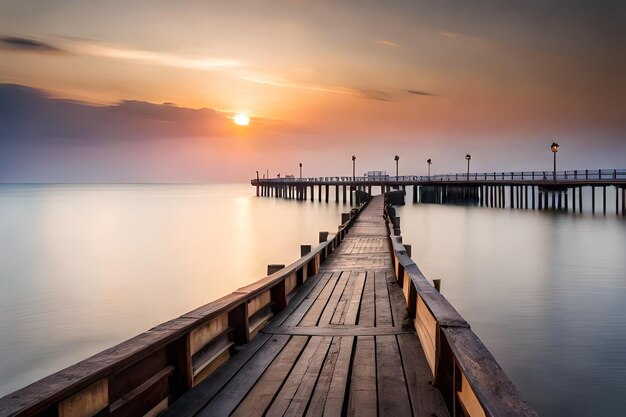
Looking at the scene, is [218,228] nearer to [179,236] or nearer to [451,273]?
[179,236]

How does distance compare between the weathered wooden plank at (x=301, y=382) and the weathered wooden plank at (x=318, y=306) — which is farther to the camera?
the weathered wooden plank at (x=318, y=306)

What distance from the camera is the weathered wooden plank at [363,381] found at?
3680mm

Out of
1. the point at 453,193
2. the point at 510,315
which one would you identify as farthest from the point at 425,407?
the point at 453,193

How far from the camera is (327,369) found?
4.53 m

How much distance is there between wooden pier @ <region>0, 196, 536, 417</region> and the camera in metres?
2.70

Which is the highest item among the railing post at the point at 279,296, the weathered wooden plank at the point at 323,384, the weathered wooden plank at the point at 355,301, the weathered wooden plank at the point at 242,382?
the railing post at the point at 279,296

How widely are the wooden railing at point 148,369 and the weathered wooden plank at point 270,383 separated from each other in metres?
0.50

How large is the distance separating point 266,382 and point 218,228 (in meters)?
39.1

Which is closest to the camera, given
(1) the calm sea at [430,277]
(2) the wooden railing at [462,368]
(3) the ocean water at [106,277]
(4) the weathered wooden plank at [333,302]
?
(2) the wooden railing at [462,368]

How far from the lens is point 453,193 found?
3255 inches

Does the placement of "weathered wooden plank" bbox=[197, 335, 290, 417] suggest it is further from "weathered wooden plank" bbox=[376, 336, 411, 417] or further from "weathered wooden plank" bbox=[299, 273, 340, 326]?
"weathered wooden plank" bbox=[376, 336, 411, 417]

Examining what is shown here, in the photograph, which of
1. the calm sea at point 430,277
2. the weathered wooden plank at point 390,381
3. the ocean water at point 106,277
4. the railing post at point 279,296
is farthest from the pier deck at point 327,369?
the ocean water at point 106,277

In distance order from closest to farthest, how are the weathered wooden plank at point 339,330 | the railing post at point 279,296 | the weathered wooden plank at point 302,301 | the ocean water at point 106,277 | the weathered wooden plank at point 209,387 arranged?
the weathered wooden plank at point 209,387, the weathered wooden plank at point 339,330, the weathered wooden plank at point 302,301, the railing post at point 279,296, the ocean water at point 106,277

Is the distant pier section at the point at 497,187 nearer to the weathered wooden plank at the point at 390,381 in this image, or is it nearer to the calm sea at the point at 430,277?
the calm sea at the point at 430,277
